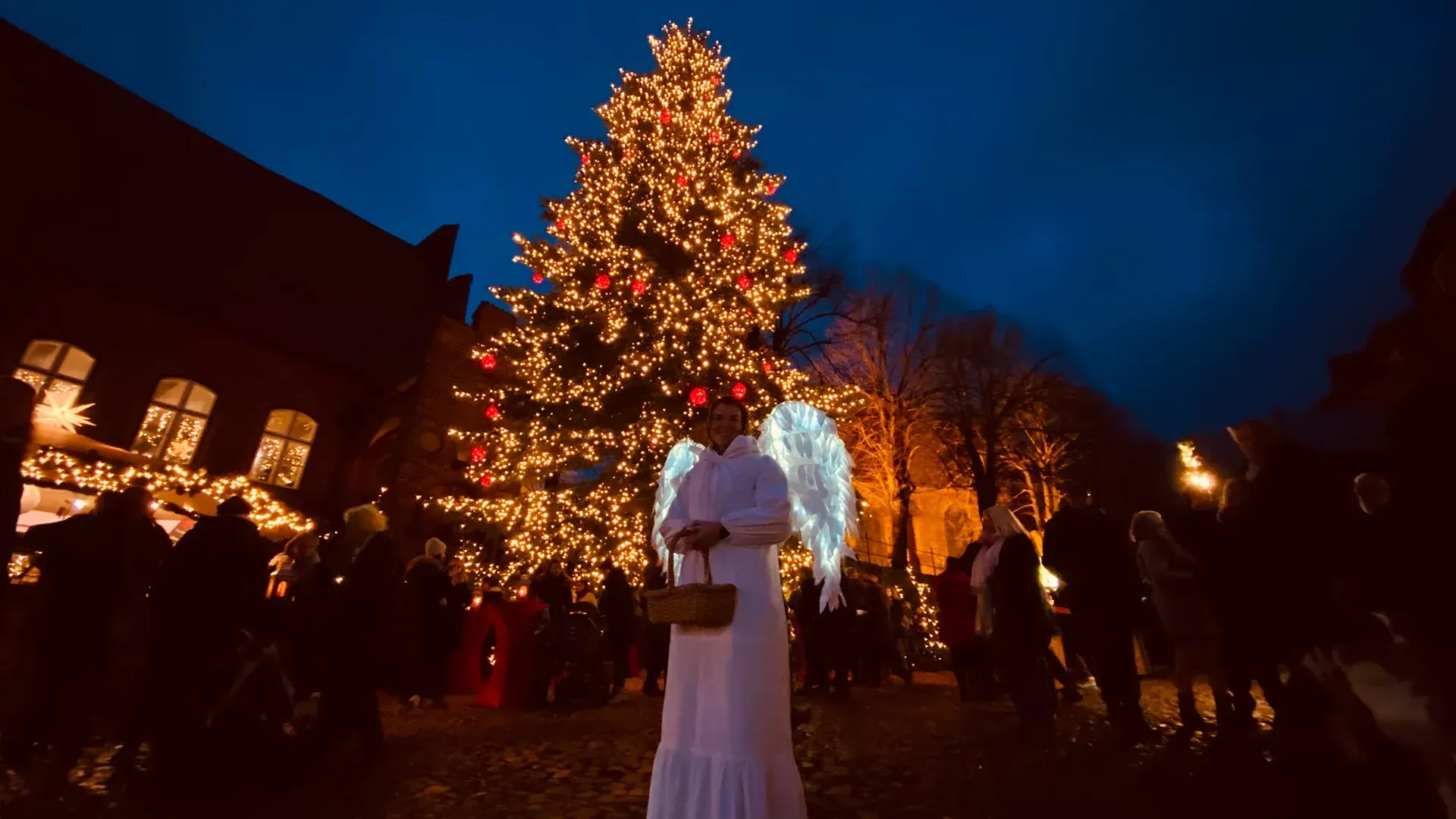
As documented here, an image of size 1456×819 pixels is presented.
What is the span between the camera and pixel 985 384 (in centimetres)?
2267

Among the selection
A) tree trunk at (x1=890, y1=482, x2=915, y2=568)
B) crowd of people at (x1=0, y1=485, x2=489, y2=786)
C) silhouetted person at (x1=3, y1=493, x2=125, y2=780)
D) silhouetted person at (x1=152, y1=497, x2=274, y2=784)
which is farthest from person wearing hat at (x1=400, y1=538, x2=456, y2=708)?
tree trunk at (x1=890, y1=482, x2=915, y2=568)

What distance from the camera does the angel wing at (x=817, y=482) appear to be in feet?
12.2

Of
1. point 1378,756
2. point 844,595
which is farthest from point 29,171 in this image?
point 1378,756

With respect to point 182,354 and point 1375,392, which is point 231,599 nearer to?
point 182,354

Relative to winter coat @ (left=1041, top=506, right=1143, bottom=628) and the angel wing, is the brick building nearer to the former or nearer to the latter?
the angel wing

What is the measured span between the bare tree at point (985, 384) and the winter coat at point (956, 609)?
13.6 m

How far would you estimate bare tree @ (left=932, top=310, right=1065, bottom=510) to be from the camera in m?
22.2

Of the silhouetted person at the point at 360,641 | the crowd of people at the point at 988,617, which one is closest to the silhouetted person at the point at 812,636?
the crowd of people at the point at 988,617

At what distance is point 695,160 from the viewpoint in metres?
13.8

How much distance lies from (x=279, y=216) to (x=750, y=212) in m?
13.5

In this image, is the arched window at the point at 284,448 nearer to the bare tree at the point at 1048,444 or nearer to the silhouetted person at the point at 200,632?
the silhouetted person at the point at 200,632

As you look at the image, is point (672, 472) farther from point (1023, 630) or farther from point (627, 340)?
point (627, 340)

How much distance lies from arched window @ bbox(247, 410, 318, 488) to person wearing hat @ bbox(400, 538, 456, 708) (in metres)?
10.2

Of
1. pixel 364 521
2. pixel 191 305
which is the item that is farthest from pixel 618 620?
pixel 191 305
